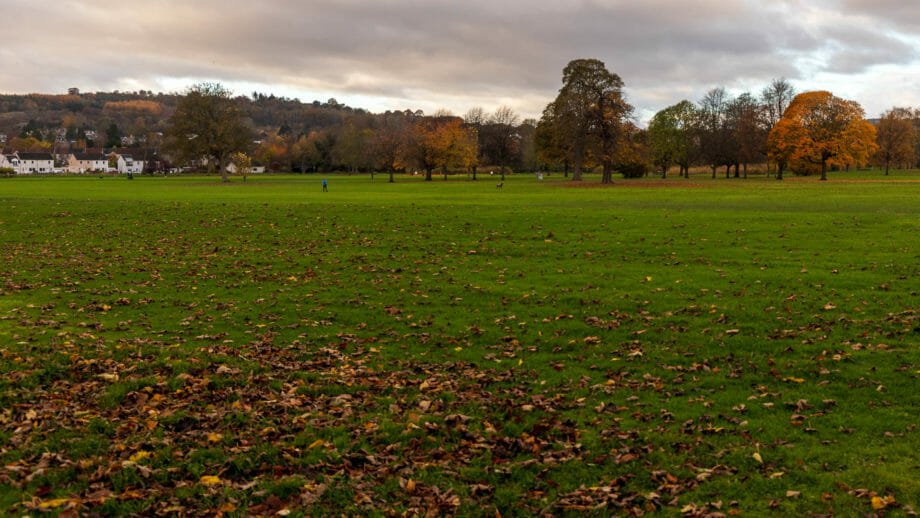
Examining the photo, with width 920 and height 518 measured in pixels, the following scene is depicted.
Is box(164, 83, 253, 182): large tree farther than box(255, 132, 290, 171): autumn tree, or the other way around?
box(255, 132, 290, 171): autumn tree

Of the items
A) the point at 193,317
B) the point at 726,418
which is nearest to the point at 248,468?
the point at 726,418

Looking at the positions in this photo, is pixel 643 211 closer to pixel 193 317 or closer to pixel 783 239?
pixel 783 239

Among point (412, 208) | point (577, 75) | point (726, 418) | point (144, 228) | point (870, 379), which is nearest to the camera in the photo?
point (726, 418)

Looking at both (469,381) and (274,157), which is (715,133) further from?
(274,157)

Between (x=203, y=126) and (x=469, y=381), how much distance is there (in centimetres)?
9516

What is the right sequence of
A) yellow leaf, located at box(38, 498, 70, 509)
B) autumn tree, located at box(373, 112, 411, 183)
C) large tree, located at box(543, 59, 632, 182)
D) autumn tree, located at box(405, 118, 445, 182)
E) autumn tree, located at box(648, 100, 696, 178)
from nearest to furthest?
yellow leaf, located at box(38, 498, 70, 509) → large tree, located at box(543, 59, 632, 182) → autumn tree, located at box(373, 112, 411, 183) → autumn tree, located at box(405, 118, 445, 182) → autumn tree, located at box(648, 100, 696, 178)

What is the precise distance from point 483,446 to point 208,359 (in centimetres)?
634

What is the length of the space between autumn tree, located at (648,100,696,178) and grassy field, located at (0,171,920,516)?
89.7m

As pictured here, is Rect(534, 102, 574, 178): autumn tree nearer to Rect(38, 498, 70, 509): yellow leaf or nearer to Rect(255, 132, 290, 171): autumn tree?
Rect(38, 498, 70, 509): yellow leaf

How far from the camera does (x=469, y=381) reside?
11562 millimetres

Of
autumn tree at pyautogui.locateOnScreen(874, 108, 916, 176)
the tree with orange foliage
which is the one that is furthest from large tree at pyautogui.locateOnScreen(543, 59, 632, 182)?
autumn tree at pyautogui.locateOnScreen(874, 108, 916, 176)

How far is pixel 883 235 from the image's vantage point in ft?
88.0

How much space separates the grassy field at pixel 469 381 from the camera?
735 cm

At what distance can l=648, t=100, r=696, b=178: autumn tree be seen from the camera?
111188mm
